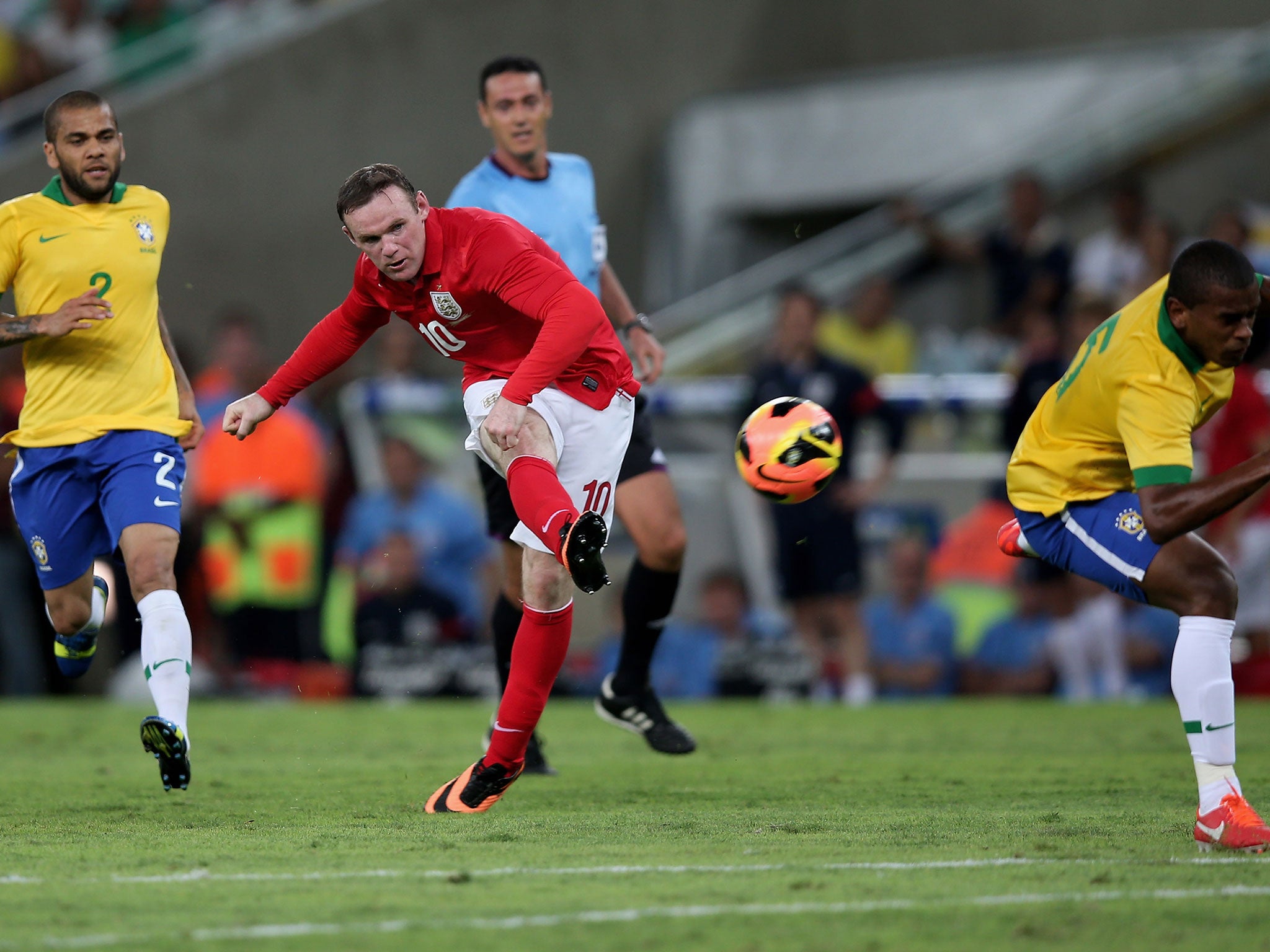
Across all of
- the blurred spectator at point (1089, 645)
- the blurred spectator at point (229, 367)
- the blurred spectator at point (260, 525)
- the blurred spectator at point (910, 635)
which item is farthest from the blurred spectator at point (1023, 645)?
the blurred spectator at point (229, 367)

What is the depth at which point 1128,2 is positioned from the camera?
17.1m

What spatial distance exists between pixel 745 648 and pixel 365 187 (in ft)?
23.3

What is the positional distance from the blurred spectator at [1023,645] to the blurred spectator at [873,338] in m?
2.59

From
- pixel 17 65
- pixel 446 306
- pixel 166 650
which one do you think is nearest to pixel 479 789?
pixel 166 650

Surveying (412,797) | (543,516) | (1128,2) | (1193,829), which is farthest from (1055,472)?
(1128,2)

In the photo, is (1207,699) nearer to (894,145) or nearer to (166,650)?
(166,650)

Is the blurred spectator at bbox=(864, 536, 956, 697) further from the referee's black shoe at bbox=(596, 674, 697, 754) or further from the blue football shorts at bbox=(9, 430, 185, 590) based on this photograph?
the blue football shorts at bbox=(9, 430, 185, 590)

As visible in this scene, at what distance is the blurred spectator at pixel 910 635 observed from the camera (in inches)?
477

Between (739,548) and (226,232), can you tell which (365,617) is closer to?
(739,548)

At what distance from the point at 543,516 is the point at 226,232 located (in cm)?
1090

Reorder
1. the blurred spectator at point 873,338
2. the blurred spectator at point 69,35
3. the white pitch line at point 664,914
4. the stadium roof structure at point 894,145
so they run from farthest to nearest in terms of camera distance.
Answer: the blurred spectator at point 69,35 → the stadium roof structure at point 894,145 → the blurred spectator at point 873,338 → the white pitch line at point 664,914

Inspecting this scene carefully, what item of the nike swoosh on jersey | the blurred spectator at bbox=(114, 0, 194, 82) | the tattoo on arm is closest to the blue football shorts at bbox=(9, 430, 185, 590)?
the tattoo on arm

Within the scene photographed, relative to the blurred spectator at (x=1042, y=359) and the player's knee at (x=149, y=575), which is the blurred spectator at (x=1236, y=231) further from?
the player's knee at (x=149, y=575)

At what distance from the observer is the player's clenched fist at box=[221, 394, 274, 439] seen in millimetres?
6215
